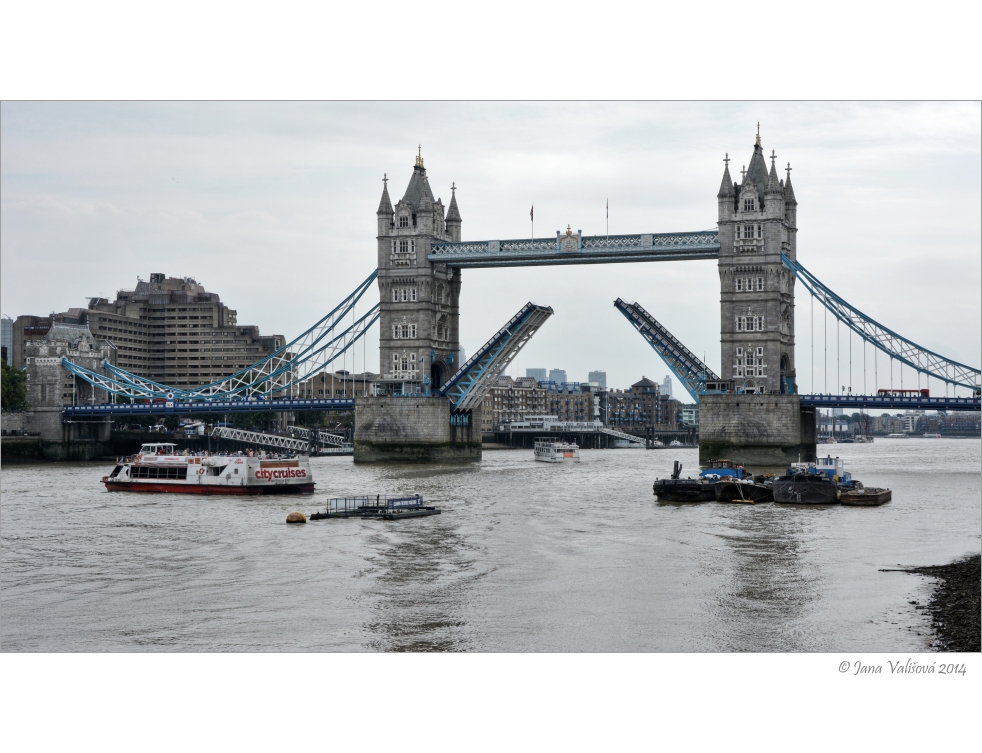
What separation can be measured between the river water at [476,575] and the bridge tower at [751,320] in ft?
70.2

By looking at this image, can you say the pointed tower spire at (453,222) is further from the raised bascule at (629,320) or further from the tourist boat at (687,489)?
the tourist boat at (687,489)

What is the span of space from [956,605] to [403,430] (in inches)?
2254

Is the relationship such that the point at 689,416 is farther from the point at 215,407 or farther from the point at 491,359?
the point at 491,359

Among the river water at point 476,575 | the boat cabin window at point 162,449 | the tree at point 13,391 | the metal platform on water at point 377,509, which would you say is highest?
the tree at point 13,391

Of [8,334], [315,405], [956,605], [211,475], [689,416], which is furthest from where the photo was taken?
[689,416]

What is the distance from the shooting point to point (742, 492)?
50438 mm

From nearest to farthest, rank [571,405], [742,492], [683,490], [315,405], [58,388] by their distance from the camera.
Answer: [742,492]
[683,490]
[315,405]
[58,388]
[571,405]

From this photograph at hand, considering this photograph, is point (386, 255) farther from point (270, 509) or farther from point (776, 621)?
point (776, 621)

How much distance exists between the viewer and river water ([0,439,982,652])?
23.0 metres

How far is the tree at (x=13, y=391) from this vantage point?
→ 3704 inches

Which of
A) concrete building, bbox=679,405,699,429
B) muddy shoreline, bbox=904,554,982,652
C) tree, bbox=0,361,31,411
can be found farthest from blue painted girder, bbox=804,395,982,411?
concrete building, bbox=679,405,699,429

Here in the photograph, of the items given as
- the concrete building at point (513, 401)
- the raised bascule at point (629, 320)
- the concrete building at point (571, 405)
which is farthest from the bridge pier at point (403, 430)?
the concrete building at point (571, 405)

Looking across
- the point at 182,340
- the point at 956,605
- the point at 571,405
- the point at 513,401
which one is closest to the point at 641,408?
the point at 571,405

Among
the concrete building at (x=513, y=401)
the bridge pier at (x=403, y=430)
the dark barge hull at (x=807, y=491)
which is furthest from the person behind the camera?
the concrete building at (x=513, y=401)
